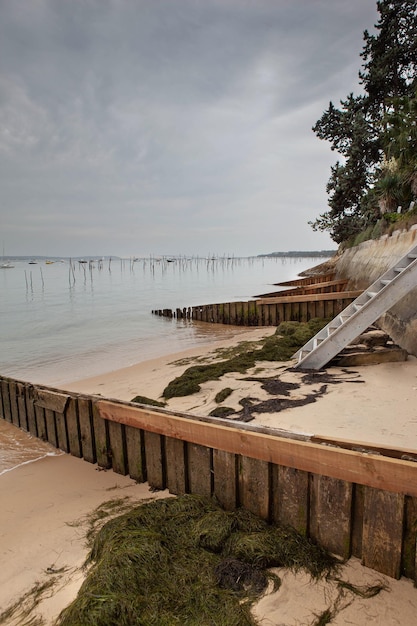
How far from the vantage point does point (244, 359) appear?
27.7ft

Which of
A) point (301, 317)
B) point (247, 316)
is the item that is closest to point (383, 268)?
point (301, 317)

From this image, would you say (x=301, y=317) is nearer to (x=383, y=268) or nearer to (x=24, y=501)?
(x=383, y=268)

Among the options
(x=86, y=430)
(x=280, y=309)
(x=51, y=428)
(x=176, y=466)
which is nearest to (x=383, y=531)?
(x=176, y=466)

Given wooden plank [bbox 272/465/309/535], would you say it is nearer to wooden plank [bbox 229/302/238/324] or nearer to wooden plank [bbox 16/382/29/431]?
wooden plank [bbox 16/382/29/431]

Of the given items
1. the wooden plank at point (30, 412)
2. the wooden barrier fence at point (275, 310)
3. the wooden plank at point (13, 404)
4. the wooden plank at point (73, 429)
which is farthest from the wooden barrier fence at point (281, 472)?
the wooden barrier fence at point (275, 310)

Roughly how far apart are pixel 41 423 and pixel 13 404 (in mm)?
1010

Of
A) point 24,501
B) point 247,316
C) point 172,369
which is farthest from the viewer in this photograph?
point 247,316

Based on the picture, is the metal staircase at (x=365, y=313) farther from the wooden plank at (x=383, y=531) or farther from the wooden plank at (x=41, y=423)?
the wooden plank at (x=41, y=423)

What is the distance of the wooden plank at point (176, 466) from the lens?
141 inches

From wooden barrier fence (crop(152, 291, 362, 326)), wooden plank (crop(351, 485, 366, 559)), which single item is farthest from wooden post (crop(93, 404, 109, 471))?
wooden barrier fence (crop(152, 291, 362, 326))

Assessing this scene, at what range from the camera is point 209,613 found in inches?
85.9

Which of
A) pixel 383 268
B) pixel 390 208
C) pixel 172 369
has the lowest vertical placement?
pixel 172 369

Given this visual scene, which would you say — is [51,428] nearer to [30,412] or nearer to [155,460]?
[30,412]

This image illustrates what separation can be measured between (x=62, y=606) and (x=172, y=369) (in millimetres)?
6943
